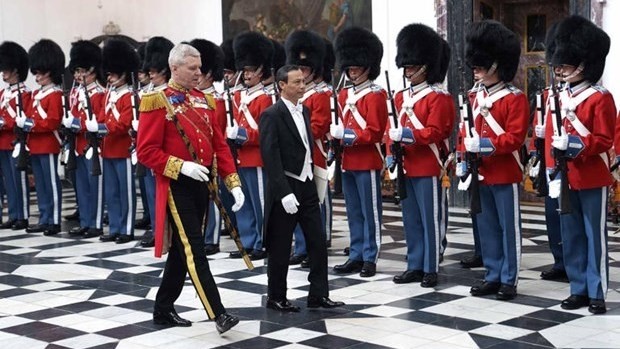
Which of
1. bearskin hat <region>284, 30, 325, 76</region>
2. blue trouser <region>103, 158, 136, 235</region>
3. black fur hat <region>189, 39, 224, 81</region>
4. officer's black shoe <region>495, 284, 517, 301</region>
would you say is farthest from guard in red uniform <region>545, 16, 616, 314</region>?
blue trouser <region>103, 158, 136, 235</region>

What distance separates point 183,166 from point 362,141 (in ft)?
7.25

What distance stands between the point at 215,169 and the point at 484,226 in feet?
6.07

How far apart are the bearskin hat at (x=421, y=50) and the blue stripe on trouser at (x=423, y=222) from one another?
708 mm

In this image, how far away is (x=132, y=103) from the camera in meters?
9.52

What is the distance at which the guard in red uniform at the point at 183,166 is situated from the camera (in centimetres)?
578

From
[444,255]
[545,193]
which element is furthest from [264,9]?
[545,193]

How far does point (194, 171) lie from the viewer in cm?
570

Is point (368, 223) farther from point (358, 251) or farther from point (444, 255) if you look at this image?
point (444, 255)

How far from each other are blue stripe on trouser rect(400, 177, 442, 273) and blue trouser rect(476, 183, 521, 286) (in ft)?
1.34

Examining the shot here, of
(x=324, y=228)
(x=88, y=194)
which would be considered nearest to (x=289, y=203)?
(x=324, y=228)

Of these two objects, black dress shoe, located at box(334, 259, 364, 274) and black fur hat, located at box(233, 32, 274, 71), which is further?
black fur hat, located at box(233, 32, 274, 71)

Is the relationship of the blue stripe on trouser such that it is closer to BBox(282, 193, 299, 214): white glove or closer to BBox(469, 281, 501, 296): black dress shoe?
BBox(469, 281, 501, 296): black dress shoe

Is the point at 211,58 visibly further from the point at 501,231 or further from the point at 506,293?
the point at 506,293

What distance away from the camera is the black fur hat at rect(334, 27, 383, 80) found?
7.87 metres
